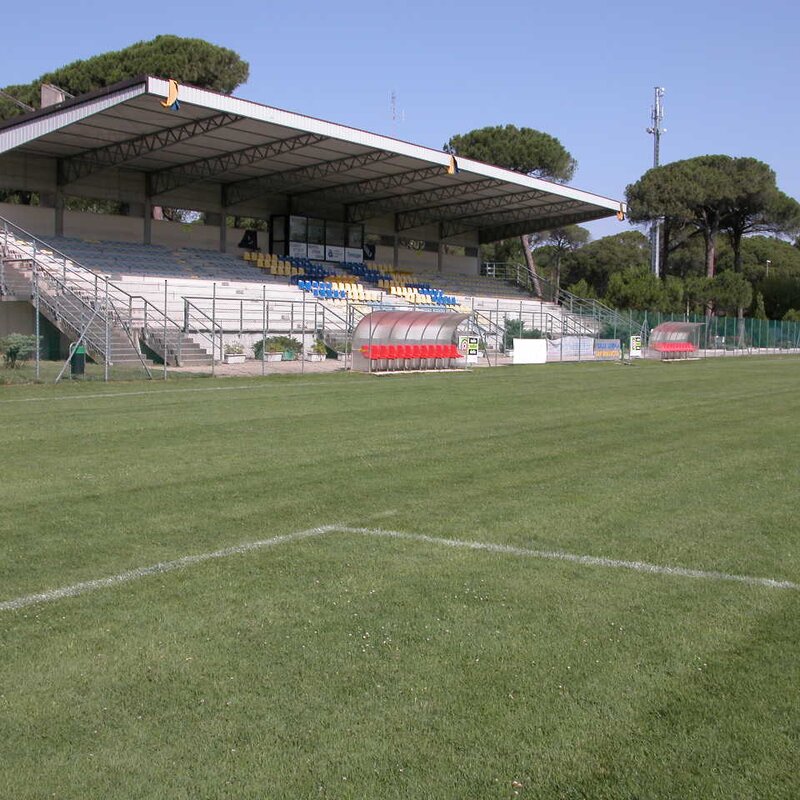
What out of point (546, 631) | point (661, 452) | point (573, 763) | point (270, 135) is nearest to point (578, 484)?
point (661, 452)

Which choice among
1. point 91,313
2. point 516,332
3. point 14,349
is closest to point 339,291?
point 516,332

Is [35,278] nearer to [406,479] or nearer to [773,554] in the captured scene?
[406,479]

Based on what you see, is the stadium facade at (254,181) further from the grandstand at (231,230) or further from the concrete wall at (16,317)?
the concrete wall at (16,317)

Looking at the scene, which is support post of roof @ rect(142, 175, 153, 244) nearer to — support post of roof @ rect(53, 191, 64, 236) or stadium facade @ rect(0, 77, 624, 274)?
stadium facade @ rect(0, 77, 624, 274)

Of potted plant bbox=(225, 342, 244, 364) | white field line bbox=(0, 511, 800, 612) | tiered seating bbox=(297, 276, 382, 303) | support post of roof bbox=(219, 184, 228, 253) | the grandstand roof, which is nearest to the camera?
white field line bbox=(0, 511, 800, 612)

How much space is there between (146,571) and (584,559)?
3054 mm

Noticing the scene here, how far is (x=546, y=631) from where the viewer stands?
17.5 ft

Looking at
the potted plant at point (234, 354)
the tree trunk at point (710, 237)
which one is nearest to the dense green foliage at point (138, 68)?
the potted plant at point (234, 354)

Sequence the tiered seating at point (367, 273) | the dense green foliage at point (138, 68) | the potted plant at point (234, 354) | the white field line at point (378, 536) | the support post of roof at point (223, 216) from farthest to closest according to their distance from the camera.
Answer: the dense green foliage at point (138, 68) < the tiered seating at point (367, 273) < the support post of roof at point (223, 216) < the potted plant at point (234, 354) < the white field line at point (378, 536)

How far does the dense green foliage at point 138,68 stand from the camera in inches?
2266

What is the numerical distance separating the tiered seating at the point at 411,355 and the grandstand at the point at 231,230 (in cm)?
174

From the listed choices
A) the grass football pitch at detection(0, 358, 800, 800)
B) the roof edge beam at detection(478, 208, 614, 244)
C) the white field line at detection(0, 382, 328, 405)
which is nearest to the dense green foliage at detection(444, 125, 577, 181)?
the roof edge beam at detection(478, 208, 614, 244)

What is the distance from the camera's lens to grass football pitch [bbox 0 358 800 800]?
382 cm

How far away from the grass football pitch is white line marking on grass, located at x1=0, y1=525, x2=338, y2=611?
0.02 m
